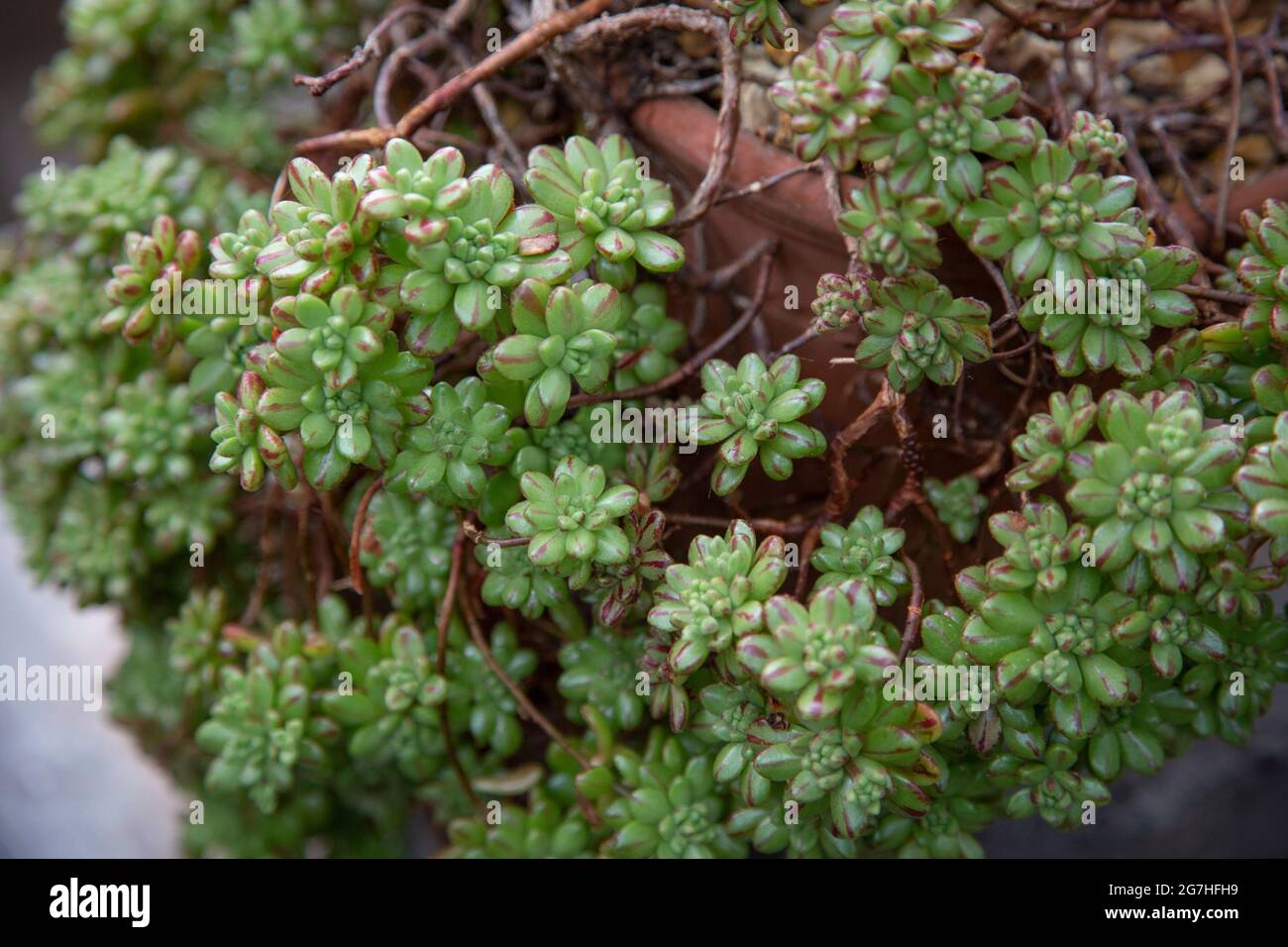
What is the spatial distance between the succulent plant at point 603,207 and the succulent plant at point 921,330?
177 millimetres

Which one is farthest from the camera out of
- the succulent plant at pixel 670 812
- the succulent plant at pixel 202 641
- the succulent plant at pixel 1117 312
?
the succulent plant at pixel 202 641

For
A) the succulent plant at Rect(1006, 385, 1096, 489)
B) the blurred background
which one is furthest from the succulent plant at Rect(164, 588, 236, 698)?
the succulent plant at Rect(1006, 385, 1096, 489)

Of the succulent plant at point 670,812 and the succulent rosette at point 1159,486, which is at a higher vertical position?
the succulent rosette at point 1159,486

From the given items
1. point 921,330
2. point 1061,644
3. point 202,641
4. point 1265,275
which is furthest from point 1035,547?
point 202,641

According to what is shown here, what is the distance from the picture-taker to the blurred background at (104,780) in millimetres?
1773

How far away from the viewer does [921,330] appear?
89 centimetres

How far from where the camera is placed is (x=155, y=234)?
1.05 m

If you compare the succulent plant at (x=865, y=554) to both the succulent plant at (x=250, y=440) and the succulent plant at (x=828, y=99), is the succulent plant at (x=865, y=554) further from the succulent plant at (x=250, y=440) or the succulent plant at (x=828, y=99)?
the succulent plant at (x=250, y=440)

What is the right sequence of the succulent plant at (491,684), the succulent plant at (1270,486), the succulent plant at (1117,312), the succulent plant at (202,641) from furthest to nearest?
1. the succulent plant at (202,641)
2. the succulent plant at (491,684)
3. the succulent plant at (1117,312)
4. the succulent plant at (1270,486)

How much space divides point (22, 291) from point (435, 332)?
818 mm

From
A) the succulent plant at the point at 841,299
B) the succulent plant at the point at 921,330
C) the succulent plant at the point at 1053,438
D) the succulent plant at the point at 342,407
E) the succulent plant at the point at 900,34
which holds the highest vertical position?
the succulent plant at the point at 900,34

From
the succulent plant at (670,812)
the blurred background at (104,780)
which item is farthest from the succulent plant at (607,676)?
the blurred background at (104,780)

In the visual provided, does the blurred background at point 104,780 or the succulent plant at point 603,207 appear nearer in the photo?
the succulent plant at point 603,207
